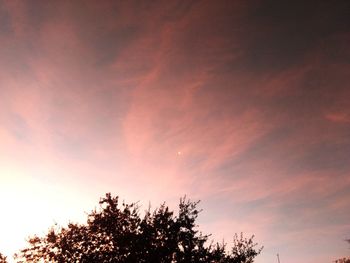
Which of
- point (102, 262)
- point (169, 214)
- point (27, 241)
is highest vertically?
point (169, 214)

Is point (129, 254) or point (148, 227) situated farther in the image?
point (148, 227)

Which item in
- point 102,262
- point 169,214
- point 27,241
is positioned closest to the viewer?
point 102,262

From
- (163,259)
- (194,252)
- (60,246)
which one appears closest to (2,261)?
(60,246)

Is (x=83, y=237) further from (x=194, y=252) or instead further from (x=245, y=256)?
(x=245, y=256)

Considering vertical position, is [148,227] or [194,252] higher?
[148,227]

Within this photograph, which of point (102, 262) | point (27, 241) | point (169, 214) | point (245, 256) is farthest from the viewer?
point (245, 256)

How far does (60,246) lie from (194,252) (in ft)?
42.3

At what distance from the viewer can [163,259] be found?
28.6 meters

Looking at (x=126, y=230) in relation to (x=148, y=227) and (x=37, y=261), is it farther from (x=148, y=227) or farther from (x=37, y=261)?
(x=37, y=261)

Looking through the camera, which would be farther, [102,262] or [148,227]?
[148,227]

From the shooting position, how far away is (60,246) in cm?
2878

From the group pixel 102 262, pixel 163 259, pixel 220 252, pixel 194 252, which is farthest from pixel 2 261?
pixel 220 252

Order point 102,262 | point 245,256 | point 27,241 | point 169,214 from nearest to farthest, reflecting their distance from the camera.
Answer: point 102,262, point 27,241, point 169,214, point 245,256

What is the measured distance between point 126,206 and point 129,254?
4.92m
